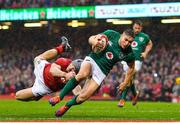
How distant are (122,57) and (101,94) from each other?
19.6 meters

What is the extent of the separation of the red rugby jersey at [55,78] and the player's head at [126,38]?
4.23 feet

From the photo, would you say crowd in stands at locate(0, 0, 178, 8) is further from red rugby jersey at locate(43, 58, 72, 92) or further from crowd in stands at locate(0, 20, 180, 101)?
red rugby jersey at locate(43, 58, 72, 92)

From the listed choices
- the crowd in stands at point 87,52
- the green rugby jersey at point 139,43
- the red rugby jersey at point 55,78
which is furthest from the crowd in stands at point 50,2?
the red rugby jersey at point 55,78

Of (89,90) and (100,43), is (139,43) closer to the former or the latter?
(89,90)

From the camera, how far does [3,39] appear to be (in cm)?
3972

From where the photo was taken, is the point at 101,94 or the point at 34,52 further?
the point at 34,52

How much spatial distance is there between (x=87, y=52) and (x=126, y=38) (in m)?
24.6

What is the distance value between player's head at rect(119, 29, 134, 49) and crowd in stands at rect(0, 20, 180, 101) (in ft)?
55.8

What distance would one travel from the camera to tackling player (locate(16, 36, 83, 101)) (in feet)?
42.2

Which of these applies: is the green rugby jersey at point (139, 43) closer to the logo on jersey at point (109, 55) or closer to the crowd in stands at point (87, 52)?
the logo on jersey at point (109, 55)

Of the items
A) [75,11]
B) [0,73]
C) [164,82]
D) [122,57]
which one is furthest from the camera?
[0,73]

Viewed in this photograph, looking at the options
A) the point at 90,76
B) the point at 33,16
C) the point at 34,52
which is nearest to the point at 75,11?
the point at 33,16

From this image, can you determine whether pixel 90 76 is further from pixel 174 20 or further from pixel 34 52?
pixel 34 52

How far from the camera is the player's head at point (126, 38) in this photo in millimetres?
12406
